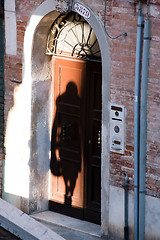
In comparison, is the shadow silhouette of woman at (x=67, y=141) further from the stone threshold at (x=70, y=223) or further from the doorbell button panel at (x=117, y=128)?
the doorbell button panel at (x=117, y=128)

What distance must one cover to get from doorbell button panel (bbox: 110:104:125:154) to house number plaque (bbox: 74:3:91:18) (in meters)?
1.27

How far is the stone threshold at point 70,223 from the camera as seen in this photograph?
10367 mm

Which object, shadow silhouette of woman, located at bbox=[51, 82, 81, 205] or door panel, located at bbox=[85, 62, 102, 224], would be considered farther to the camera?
shadow silhouette of woman, located at bbox=[51, 82, 81, 205]

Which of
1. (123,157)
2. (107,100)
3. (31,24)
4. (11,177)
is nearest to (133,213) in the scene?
(123,157)

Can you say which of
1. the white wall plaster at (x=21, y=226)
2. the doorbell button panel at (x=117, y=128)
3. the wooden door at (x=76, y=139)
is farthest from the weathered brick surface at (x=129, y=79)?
the white wall plaster at (x=21, y=226)

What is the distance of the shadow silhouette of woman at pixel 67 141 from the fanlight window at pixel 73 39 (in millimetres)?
508

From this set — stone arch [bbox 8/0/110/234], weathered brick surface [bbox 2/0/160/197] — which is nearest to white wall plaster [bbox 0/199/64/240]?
weathered brick surface [bbox 2/0/160/197]

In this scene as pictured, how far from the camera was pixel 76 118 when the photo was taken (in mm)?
10680

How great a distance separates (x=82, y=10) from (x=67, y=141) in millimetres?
2067

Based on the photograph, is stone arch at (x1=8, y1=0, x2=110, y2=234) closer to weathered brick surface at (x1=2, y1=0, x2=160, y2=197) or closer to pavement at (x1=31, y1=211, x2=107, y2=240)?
pavement at (x1=31, y1=211, x2=107, y2=240)

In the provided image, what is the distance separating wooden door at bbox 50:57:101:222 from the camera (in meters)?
10.5

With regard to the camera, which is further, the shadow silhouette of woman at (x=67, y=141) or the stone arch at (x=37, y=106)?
the shadow silhouette of woman at (x=67, y=141)

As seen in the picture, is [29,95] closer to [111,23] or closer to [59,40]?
[59,40]

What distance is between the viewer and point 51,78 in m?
11.1
